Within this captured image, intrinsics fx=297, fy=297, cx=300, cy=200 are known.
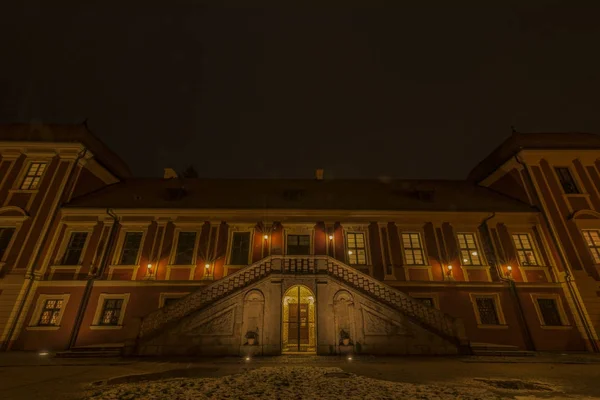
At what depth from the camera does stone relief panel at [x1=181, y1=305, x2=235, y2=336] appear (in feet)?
43.2

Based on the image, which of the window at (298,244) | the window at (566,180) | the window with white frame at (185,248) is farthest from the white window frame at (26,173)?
the window at (566,180)

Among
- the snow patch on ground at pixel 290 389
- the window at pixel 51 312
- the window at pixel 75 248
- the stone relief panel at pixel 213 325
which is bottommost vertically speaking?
the snow patch on ground at pixel 290 389

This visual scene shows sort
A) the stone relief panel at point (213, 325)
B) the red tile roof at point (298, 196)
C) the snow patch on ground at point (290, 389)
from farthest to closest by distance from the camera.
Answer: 1. the red tile roof at point (298, 196)
2. the stone relief panel at point (213, 325)
3. the snow patch on ground at point (290, 389)

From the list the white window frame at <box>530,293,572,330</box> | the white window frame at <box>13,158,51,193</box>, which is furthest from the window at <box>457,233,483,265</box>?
the white window frame at <box>13,158,51,193</box>

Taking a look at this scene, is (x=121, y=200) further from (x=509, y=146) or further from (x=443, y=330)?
(x=509, y=146)

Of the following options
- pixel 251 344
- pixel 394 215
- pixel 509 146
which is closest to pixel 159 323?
pixel 251 344

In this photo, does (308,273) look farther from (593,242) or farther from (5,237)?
(5,237)

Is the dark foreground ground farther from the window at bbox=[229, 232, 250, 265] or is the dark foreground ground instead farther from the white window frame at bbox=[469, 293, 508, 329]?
the window at bbox=[229, 232, 250, 265]

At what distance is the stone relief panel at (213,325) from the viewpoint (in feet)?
43.2

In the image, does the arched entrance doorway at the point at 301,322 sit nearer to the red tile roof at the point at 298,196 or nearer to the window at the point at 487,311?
the red tile roof at the point at 298,196

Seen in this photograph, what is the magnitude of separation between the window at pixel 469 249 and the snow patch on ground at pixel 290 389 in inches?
441

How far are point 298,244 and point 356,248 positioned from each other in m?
3.59

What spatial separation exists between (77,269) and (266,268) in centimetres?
1126

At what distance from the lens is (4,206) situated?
57.3ft
